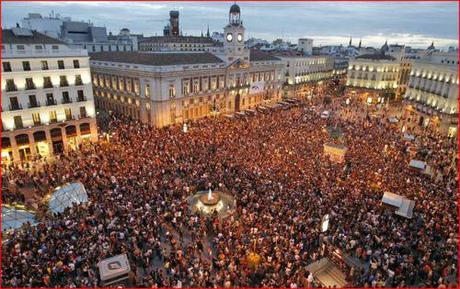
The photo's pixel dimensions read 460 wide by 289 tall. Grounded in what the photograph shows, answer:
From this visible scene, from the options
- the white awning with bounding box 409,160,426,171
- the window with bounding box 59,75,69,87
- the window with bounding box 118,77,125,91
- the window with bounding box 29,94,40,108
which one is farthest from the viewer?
the window with bounding box 118,77,125,91

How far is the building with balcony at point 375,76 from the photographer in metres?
76.3

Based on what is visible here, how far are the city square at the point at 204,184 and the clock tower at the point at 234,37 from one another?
0.83 feet

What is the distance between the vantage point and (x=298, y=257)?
17516 millimetres

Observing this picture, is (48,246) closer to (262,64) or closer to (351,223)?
(351,223)

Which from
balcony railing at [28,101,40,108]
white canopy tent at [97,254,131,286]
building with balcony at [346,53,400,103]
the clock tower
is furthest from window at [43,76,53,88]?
building with balcony at [346,53,400,103]

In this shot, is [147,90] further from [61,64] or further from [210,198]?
[210,198]

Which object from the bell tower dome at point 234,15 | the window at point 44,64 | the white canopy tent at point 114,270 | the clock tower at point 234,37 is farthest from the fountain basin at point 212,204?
the bell tower dome at point 234,15

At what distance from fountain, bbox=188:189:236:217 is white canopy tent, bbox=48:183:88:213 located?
807 cm

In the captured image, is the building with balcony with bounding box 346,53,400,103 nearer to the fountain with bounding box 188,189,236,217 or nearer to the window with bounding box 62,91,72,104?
the fountain with bounding box 188,189,236,217

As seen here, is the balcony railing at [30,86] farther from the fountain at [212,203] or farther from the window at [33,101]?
the fountain at [212,203]

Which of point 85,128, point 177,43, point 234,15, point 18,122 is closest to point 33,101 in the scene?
point 18,122

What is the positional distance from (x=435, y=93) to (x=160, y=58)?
46138 mm

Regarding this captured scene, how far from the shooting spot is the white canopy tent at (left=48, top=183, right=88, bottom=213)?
2189 cm

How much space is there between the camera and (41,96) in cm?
3341
